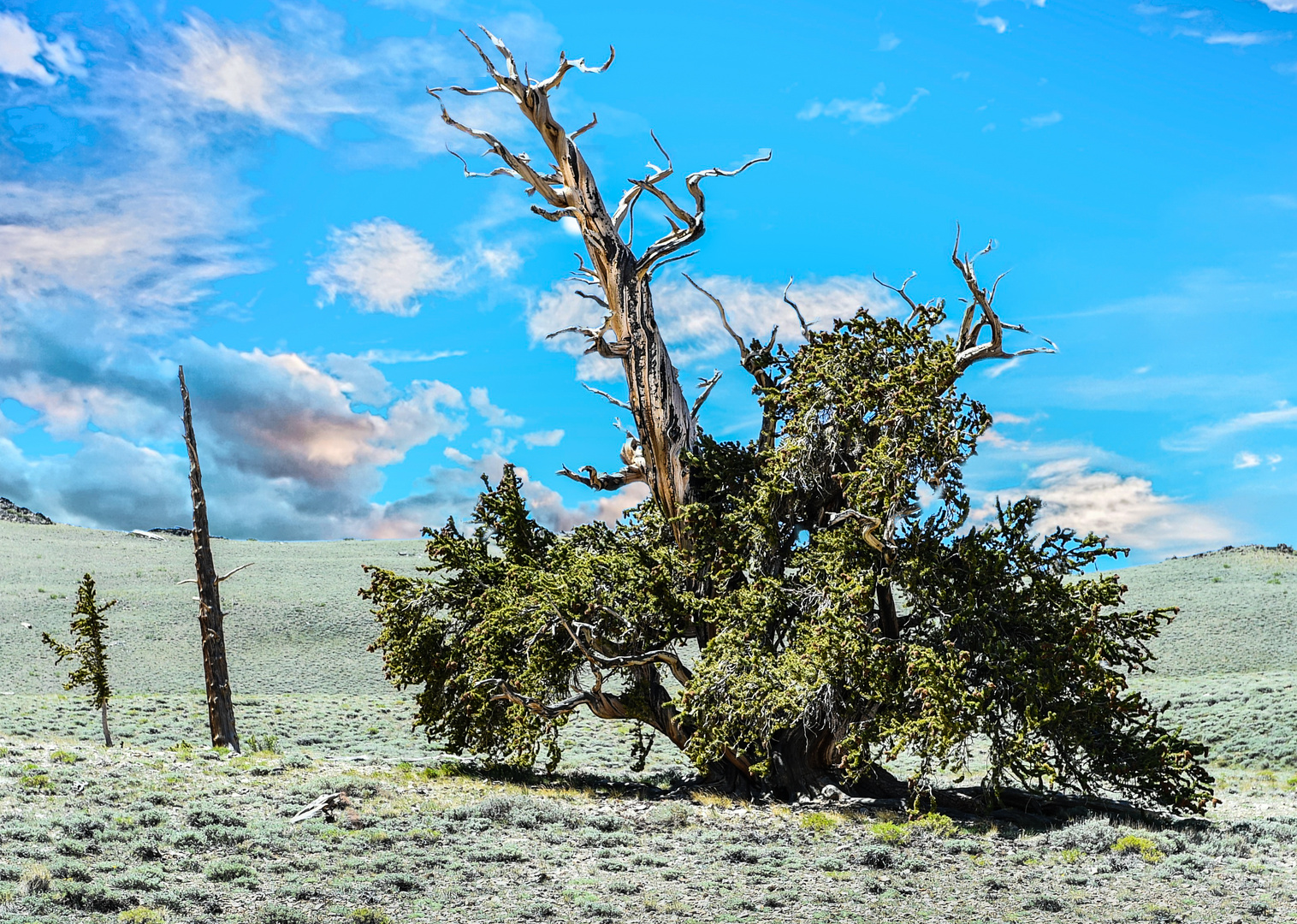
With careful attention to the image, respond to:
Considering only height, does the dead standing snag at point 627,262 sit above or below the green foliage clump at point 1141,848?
above

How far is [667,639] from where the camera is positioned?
17.8 meters

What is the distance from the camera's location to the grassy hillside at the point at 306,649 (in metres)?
27.5

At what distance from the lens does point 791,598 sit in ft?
54.2

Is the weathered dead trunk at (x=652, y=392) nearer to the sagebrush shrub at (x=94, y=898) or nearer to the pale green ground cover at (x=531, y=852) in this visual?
the pale green ground cover at (x=531, y=852)

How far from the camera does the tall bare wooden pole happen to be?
20938 millimetres

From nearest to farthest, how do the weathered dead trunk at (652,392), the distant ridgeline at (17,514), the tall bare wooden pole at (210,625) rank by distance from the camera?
1. the weathered dead trunk at (652,392)
2. the tall bare wooden pole at (210,625)
3. the distant ridgeline at (17,514)

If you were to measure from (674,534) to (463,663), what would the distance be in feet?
15.4

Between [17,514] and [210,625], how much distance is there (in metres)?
87.8

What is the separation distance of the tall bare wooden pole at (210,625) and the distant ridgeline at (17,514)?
81.5m

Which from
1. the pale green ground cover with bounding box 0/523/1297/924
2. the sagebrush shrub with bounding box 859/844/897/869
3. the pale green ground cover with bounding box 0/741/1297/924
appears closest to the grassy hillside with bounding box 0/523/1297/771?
the pale green ground cover with bounding box 0/523/1297/924

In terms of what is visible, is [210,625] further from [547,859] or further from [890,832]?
[890,832]

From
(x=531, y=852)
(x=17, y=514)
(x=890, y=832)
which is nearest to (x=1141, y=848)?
(x=890, y=832)

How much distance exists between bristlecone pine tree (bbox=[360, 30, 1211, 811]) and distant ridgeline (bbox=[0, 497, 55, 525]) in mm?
88343

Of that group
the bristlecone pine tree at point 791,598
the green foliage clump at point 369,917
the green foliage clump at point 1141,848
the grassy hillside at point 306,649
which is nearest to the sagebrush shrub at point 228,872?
the green foliage clump at point 369,917
